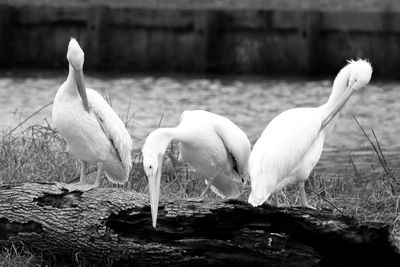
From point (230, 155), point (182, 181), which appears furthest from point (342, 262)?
point (182, 181)

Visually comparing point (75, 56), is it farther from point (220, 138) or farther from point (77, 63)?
point (220, 138)

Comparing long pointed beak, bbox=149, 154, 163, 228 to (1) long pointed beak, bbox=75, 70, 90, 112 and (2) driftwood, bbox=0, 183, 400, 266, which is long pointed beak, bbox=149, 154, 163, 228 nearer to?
(2) driftwood, bbox=0, 183, 400, 266

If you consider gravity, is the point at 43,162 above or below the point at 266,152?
below

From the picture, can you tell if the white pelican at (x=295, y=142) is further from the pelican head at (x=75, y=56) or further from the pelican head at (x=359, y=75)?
the pelican head at (x=75, y=56)

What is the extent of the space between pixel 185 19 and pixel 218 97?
9.84ft

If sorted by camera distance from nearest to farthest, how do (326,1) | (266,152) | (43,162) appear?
1. (266,152)
2. (43,162)
3. (326,1)

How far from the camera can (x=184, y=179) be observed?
8.88m

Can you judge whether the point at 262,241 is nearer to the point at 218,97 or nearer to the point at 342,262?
the point at 342,262

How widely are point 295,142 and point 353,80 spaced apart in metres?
0.61

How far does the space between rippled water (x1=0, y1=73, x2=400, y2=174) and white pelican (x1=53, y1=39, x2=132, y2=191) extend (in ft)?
20.0

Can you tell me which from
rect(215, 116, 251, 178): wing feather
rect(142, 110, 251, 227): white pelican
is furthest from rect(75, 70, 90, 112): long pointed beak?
rect(215, 116, 251, 178): wing feather

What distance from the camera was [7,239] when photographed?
605 centimetres

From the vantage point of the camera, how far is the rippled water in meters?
15.1

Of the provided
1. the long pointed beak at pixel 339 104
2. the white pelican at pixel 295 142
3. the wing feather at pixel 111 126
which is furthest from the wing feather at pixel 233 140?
the wing feather at pixel 111 126
